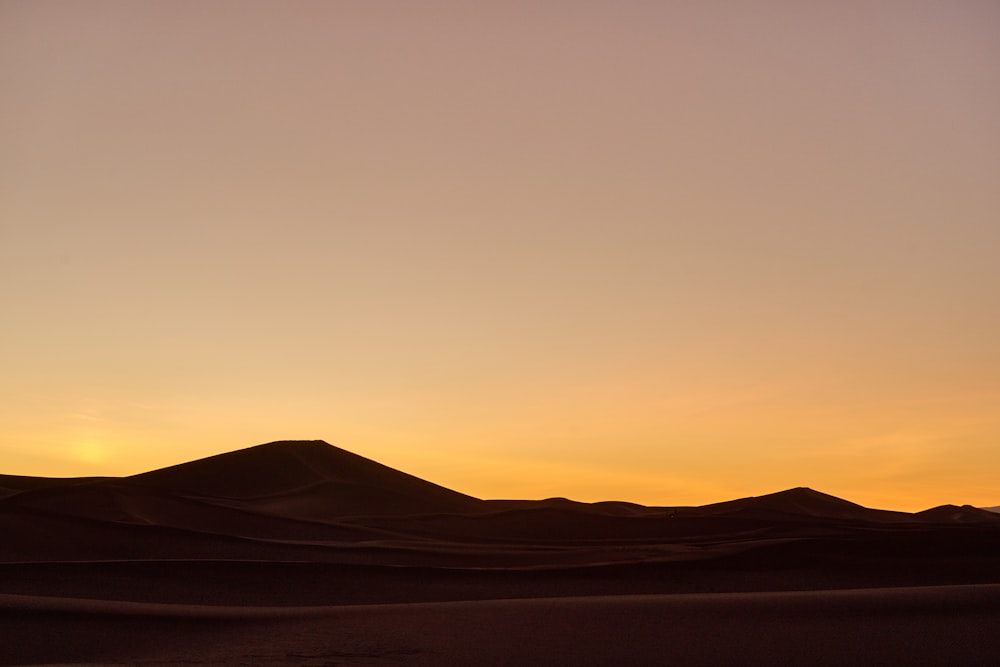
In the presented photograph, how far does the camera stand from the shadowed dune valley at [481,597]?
7.15 metres

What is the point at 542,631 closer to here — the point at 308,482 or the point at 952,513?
the point at 308,482

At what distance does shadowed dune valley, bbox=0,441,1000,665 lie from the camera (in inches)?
282

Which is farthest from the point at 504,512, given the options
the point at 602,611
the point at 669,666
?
the point at 669,666

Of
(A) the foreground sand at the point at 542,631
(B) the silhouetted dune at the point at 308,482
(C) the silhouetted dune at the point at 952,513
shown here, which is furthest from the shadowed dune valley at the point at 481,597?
(C) the silhouetted dune at the point at 952,513

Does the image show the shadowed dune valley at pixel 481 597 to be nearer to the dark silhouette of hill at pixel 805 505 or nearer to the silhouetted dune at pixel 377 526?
the silhouetted dune at pixel 377 526

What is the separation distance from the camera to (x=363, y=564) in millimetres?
13539

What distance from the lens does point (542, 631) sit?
7902 millimetres

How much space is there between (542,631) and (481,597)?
9.16 ft

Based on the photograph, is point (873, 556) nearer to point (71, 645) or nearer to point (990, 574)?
point (990, 574)

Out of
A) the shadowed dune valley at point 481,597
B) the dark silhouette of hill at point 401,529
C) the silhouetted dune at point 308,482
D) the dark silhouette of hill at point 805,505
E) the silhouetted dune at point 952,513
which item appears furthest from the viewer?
the silhouetted dune at point 952,513

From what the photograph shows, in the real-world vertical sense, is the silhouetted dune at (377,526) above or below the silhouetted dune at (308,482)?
below

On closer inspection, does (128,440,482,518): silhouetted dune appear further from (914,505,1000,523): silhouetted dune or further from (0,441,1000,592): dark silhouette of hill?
(914,505,1000,523): silhouetted dune

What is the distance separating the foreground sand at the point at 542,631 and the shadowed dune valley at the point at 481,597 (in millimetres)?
28

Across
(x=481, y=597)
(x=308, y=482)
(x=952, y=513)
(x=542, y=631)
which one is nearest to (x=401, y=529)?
(x=308, y=482)
